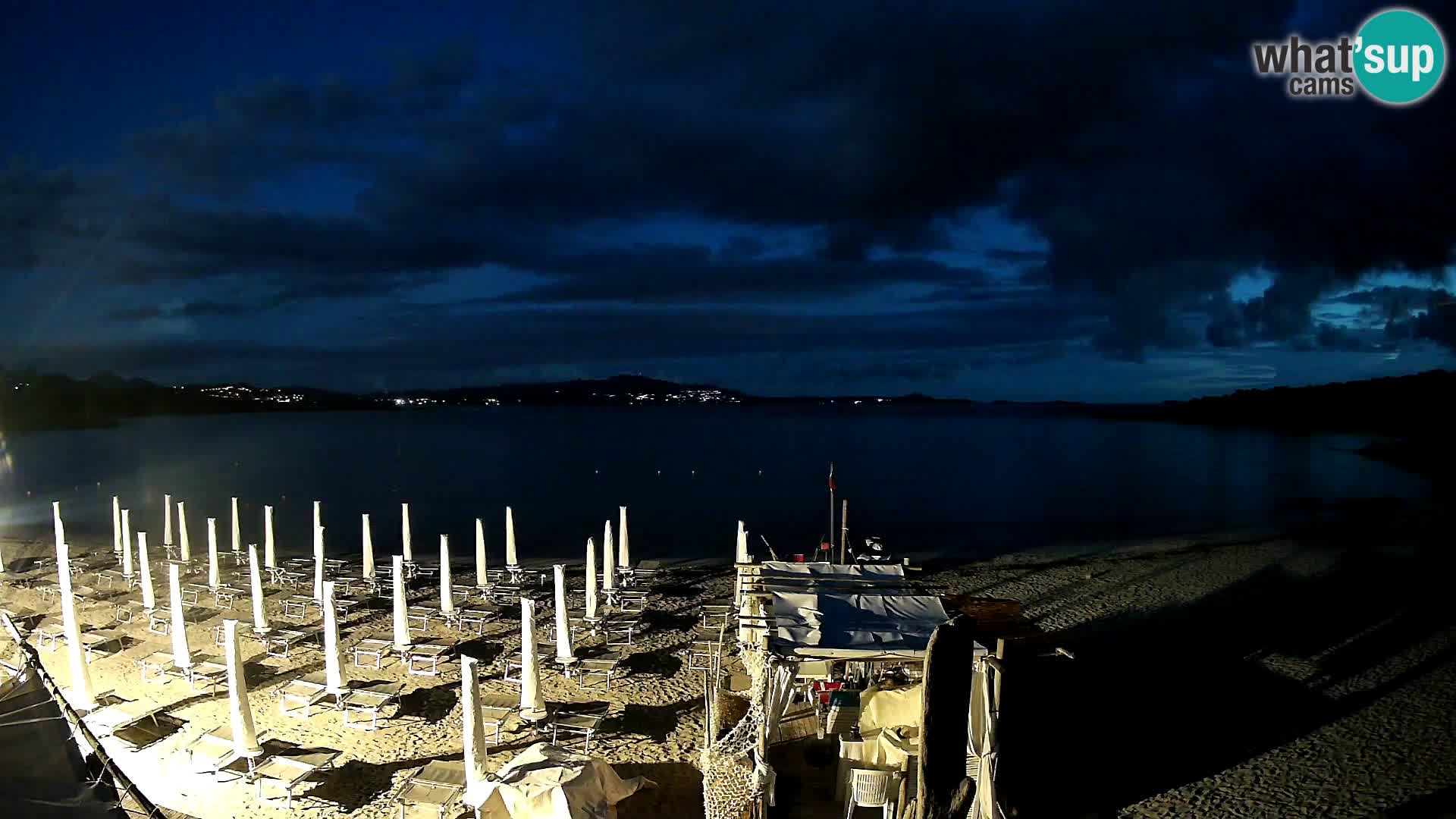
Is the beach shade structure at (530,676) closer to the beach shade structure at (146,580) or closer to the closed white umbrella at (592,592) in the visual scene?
the closed white umbrella at (592,592)

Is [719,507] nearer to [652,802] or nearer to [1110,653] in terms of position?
[1110,653]

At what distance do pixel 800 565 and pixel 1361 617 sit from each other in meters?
12.5

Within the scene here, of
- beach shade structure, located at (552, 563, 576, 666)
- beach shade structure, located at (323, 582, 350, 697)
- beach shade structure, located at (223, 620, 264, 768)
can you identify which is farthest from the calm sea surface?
beach shade structure, located at (223, 620, 264, 768)

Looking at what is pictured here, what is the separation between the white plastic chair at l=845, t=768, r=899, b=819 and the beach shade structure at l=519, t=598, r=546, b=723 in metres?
4.05

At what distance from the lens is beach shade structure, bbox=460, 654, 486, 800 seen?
6473mm

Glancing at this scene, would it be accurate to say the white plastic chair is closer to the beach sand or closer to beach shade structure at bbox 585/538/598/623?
the beach sand

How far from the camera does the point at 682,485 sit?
46219mm

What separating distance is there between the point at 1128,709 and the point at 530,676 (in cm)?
744

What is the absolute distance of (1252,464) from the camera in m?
60.4

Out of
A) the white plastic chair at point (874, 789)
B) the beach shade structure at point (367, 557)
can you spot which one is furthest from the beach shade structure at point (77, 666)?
the white plastic chair at point (874, 789)

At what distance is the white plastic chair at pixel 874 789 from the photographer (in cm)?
577

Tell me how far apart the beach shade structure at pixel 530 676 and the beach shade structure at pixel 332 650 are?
2.13 m

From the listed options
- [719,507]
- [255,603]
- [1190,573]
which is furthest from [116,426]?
[1190,573]

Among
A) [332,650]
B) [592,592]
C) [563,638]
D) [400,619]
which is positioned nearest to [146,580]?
[400,619]
